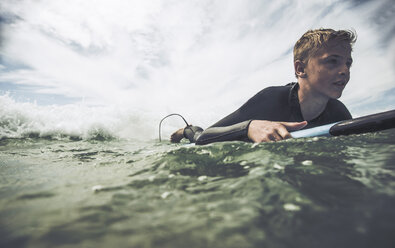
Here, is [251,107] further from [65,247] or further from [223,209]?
[65,247]

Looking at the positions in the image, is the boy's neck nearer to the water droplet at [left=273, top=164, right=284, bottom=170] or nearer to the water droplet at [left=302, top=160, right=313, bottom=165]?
the water droplet at [left=302, top=160, right=313, bottom=165]

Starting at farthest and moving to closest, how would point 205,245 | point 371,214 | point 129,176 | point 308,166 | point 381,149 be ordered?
point 381,149
point 129,176
point 308,166
point 371,214
point 205,245

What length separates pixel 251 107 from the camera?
376 cm

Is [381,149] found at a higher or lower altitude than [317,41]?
lower

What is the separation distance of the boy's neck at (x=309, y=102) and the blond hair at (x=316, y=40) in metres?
0.61

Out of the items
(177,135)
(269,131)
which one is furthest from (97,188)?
(177,135)

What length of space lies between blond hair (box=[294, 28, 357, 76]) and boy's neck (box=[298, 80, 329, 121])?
61 cm

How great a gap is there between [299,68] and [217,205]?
381 centimetres

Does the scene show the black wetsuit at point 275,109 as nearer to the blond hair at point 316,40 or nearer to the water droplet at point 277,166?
the blond hair at point 316,40

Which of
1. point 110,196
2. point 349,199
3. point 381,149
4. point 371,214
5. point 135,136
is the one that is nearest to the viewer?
point 371,214

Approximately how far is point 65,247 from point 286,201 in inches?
40.7

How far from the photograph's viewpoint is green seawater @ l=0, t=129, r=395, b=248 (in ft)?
2.71

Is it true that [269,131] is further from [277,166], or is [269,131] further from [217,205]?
[217,205]

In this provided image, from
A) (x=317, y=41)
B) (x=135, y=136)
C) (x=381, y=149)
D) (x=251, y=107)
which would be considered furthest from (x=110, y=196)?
(x=135, y=136)
